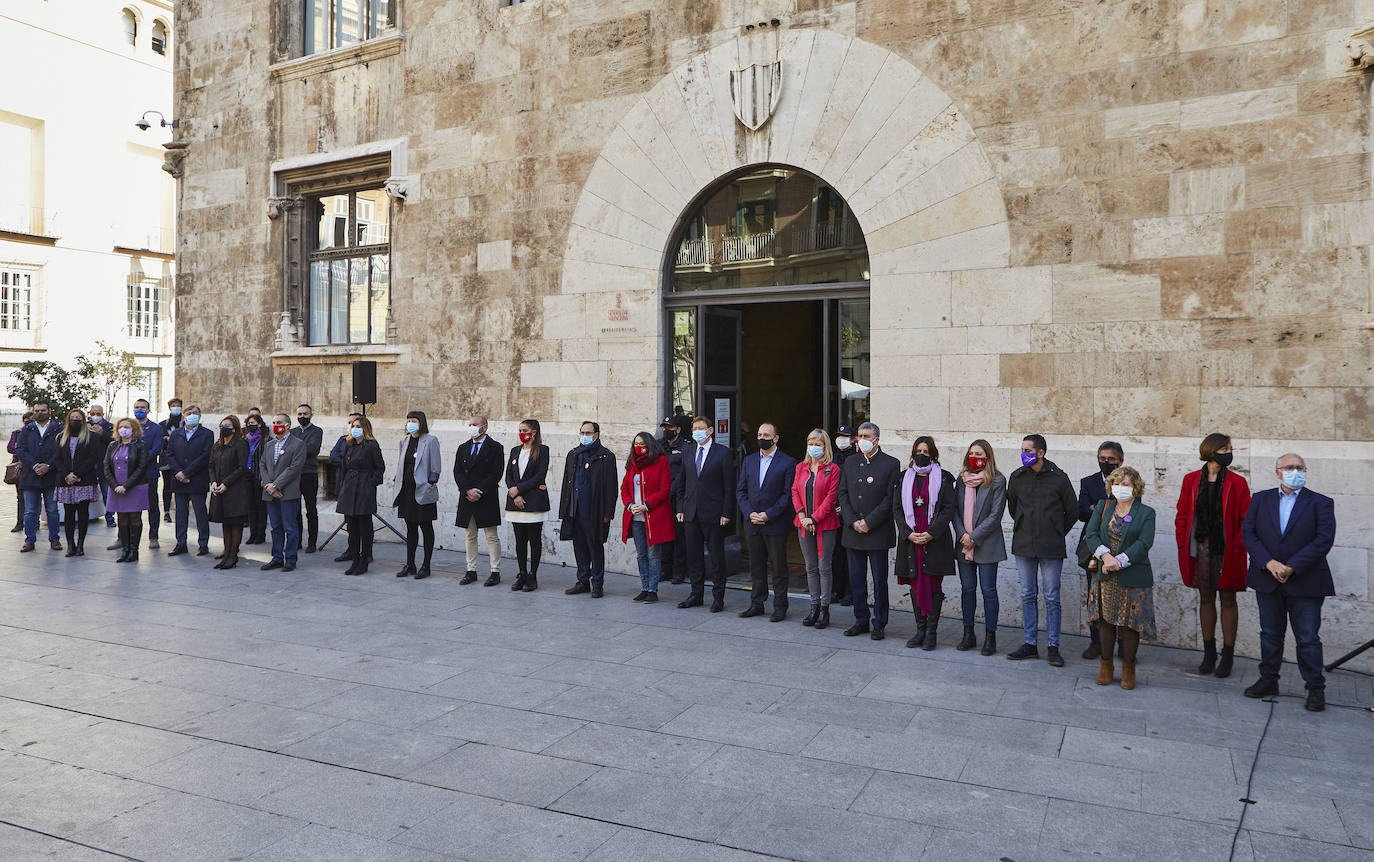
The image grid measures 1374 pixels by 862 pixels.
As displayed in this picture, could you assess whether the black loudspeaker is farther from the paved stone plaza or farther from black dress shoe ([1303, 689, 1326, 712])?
black dress shoe ([1303, 689, 1326, 712])

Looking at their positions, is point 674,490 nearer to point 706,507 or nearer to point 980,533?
point 706,507

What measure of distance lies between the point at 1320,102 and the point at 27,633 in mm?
11638

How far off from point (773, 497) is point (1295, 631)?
14.0 feet

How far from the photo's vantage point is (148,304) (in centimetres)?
4294

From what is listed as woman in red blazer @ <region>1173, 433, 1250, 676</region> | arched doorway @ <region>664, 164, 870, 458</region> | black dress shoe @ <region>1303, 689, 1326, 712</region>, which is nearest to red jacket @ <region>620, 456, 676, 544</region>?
arched doorway @ <region>664, 164, 870, 458</region>

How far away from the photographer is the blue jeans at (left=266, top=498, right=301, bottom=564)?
474 inches

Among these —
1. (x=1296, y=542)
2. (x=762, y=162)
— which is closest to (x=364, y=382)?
(x=762, y=162)

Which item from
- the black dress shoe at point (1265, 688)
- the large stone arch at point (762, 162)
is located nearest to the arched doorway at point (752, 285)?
the large stone arch at point (762, 162)

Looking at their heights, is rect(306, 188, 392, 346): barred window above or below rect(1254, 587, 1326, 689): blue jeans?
above

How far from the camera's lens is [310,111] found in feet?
46.7

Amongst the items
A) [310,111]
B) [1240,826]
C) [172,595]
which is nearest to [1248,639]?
[1240,826]

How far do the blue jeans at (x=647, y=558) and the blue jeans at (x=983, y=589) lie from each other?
10.4ft

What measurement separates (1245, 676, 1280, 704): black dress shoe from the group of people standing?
2 centimetres

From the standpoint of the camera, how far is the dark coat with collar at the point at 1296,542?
22.3 feet
